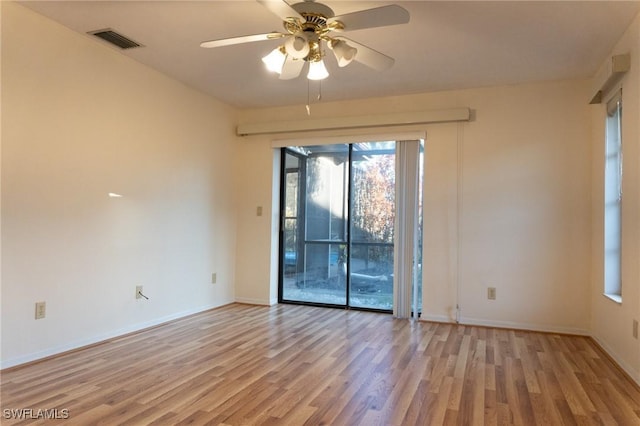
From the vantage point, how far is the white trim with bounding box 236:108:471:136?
4.29 m

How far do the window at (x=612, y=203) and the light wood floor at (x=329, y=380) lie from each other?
0.64m

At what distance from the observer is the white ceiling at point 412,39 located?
8.98 ft

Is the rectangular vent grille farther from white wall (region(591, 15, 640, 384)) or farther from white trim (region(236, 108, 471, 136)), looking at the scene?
white wall (region(591, 15, 640, 384))

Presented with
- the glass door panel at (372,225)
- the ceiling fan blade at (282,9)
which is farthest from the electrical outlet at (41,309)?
the glass door panel at (372,225)

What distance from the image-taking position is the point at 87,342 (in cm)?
330

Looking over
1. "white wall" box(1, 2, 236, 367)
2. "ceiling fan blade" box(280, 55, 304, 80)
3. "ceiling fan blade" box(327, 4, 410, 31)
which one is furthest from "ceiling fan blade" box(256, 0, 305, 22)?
"white wall" box(1, 2, 236, 367)

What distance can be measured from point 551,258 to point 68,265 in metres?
4.36

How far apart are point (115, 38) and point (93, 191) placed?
1259 millimetres

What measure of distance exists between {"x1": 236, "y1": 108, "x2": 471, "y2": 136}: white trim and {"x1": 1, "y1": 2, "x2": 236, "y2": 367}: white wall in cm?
61

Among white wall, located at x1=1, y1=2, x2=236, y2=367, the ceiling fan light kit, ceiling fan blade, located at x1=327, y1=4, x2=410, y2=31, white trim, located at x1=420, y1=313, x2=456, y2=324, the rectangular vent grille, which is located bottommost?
white trim, located at x1=420, y1=313, x2=456, y2=324

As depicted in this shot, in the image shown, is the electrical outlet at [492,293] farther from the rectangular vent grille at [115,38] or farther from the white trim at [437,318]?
the rectangular vent grille at [115,38]

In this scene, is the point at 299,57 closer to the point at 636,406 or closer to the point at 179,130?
the point at 179,130

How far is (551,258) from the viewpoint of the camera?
4012 millimetres

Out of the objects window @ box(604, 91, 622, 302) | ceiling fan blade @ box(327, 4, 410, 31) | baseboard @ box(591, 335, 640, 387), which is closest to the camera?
ceiling fan blade @ box(327, 4, 410, 31)
